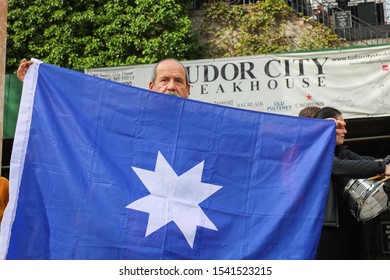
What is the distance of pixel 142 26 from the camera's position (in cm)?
1187

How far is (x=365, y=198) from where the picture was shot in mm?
4145

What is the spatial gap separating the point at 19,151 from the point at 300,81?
6964 millimetres

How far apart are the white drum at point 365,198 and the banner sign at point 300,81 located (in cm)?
573

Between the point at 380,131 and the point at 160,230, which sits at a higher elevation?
the point at 380,131

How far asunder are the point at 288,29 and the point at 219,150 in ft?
29.0

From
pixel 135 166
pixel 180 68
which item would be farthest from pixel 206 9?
pixel 135 166

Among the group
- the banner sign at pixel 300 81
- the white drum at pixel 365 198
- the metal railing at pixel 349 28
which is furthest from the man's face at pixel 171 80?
the metal railing at pixel 349 28

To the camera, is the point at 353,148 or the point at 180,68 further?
the point at 353,148

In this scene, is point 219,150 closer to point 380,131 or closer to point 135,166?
point 135,166

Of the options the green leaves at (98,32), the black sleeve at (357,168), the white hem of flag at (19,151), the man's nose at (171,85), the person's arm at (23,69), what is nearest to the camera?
the white hem of flag at (19,151)

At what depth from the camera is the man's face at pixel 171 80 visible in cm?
439

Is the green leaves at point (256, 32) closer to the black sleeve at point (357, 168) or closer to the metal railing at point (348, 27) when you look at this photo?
the metal railing at point (348, 27)

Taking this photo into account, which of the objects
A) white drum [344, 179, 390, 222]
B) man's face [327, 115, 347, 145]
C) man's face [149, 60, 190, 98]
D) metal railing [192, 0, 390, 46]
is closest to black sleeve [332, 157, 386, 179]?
white drum [344, 179, 390, 222]

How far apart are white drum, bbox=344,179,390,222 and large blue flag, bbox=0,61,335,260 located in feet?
1.50
